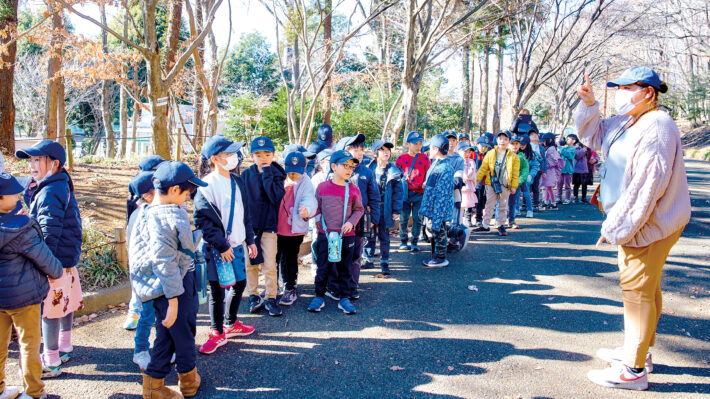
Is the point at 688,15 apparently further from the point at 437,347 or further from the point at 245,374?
the point at 245,374

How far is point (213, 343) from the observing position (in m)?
3.95

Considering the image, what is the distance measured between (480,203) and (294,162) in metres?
5.84

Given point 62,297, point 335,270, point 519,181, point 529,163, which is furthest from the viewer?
point 529,163

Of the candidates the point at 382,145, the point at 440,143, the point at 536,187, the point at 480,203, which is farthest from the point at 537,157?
the point at 382,145

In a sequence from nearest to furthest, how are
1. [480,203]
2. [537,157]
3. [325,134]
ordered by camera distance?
[325,134] → [480,203] → [537,157]

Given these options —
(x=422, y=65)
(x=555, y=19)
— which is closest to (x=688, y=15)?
(x=555, y=19)

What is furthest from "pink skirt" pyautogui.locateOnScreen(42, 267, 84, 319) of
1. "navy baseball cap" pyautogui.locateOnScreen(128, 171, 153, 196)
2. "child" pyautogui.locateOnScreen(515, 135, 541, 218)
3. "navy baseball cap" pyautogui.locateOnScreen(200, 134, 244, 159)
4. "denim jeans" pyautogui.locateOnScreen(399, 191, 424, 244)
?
"child" pyautogui.locateOnScreen(515, 135, 541, 218)

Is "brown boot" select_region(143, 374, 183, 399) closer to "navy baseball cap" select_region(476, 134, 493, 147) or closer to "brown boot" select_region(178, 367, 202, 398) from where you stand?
"brown boot" select_region(178, 367, 202, 398)

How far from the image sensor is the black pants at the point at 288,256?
4961 mm

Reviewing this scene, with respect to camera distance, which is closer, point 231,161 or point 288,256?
point 231,161

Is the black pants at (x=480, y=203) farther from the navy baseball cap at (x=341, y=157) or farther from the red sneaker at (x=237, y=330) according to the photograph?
the red sneaker at (x=237, y=330)

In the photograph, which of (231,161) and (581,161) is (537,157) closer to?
(581,161)

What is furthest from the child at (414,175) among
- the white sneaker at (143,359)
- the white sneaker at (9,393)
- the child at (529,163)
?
the white sneaker at (9,393)

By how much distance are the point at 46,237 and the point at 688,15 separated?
84.0 feet
